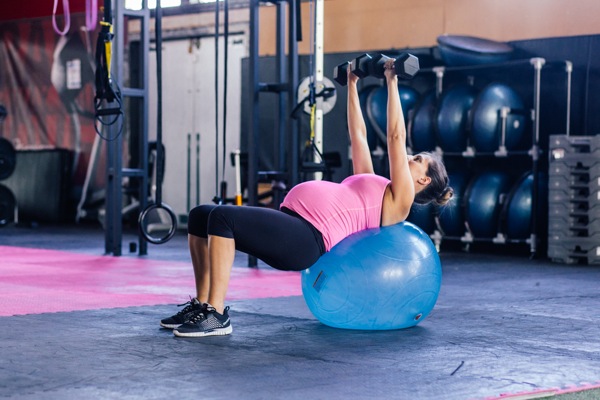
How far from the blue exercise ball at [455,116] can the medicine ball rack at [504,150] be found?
108mm

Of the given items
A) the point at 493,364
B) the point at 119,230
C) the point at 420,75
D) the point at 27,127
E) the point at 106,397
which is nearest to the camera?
the point at 106,397

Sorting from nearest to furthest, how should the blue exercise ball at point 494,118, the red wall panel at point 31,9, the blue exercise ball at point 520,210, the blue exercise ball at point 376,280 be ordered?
the blue exercise ball at point 376,280 → the blue exercise ball at point 520,210 → the blue exercise ball at point 494,118 → the red wall panel at point 31,9

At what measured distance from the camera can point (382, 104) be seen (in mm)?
8508

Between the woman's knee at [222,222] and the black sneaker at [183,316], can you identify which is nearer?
the woman's knee at [222,222]

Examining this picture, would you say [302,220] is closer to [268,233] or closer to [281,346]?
[268,233]

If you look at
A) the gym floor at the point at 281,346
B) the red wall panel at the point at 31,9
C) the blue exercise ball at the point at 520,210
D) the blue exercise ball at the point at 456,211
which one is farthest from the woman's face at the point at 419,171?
the red wall panel at the point at 31,9

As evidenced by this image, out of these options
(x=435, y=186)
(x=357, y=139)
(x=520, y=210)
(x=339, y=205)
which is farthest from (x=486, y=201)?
(x=339, y=205)

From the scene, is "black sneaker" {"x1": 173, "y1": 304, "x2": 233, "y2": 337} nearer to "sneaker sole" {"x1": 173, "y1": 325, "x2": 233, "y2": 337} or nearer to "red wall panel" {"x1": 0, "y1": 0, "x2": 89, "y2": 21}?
"sneaker sole" {"x1": 173, "y1": 325, "x2": 233, "y2": 337}

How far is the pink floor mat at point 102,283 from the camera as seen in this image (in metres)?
4.60

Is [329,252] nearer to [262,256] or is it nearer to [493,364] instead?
[262,256]

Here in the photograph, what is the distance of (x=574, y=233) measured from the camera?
24.7ft

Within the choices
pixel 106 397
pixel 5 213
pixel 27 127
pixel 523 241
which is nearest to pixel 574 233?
pixel 523 241

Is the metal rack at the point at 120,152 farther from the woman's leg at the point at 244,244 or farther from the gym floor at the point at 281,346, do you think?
the woman's leg at the point at 244,244

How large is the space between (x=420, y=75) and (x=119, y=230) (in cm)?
324
